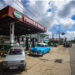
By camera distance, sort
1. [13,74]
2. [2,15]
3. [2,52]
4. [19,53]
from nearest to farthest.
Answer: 1. [13,74]
2. [19,53]
3. [2,52]
4. [2,15]

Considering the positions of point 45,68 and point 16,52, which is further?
point 16,52

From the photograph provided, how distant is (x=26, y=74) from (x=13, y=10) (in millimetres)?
7806

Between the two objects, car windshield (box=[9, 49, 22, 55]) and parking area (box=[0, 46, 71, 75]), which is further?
car windshield (box=[9, 49, 22, 55])

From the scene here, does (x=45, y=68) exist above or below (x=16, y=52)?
below

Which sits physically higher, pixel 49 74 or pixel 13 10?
pixel 13 10

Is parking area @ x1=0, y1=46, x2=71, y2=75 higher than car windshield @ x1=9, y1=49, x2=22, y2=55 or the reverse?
the reverse

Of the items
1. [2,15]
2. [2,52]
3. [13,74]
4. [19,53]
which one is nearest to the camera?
[13,74]

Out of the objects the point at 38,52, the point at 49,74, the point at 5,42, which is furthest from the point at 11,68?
the point at 5,42

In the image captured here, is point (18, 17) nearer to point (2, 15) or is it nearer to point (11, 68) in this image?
point (2, 15)

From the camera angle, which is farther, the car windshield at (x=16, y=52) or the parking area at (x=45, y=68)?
the car windshield at (x=16, y=52)

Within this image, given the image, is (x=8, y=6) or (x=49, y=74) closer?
(x=49, y=74)

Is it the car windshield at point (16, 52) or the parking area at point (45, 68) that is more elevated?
the car windshield at point (16, 52)

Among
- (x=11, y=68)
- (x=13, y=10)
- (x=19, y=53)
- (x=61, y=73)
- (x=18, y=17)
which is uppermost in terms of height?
(x=13, y=10)

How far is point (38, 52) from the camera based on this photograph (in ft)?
29.2
